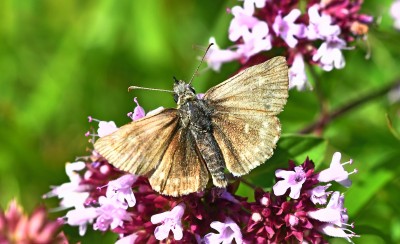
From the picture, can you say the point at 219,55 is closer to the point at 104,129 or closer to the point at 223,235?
the point at 104,129

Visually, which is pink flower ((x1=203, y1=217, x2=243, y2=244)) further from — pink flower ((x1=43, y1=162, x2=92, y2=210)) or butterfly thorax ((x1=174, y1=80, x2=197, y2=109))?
pink flower ((x1=43, y1=162, x2=92, y2=210))

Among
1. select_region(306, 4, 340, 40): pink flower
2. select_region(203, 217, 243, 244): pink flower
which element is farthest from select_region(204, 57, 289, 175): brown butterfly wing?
select_region(306, 4, 340, 40): pink flower

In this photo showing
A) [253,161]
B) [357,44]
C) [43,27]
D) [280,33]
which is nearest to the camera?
[253,161]

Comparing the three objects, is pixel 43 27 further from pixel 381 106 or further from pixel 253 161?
pixel 253 161

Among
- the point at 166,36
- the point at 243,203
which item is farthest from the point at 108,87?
the point at 243,203

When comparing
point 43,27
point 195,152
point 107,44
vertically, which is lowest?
point 195,152

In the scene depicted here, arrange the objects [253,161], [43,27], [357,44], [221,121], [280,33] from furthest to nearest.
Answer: [43,27] → [357,44] → [280,33] → [221,121] → [253,161]

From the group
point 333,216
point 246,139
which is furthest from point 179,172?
point 333,216
